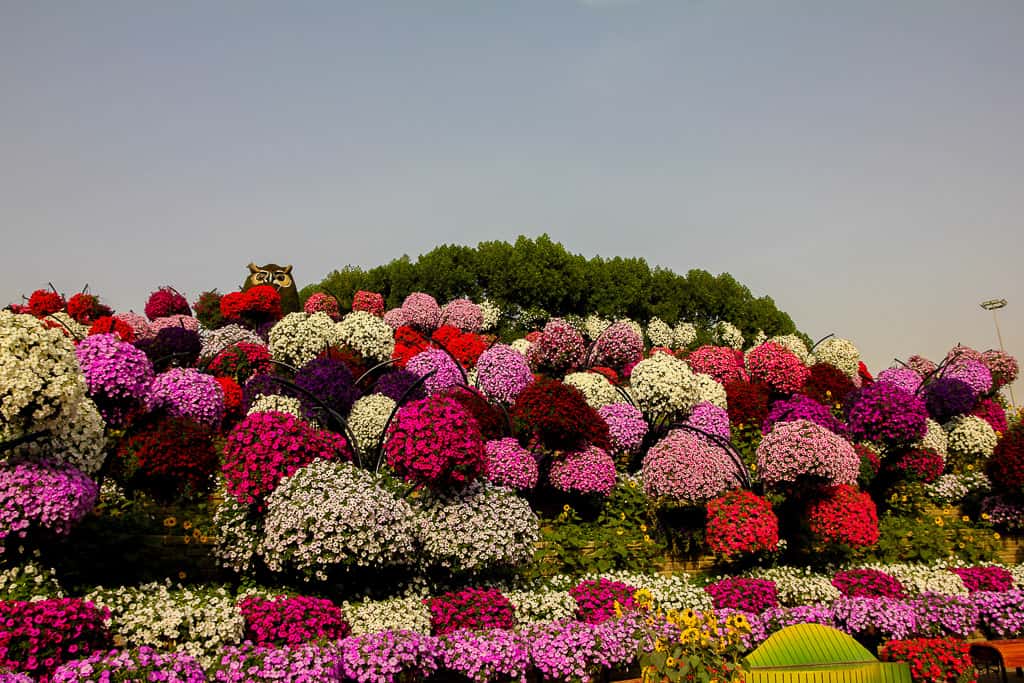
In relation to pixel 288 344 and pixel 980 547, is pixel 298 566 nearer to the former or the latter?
pixel 288 344

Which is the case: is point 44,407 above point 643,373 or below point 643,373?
below

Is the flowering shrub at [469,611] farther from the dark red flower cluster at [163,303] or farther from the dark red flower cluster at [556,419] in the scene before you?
the dark red flower cluster at [163,303]

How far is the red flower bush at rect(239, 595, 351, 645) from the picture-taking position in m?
9.02

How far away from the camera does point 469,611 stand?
10477mm

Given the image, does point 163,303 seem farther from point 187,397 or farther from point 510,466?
point 510,466

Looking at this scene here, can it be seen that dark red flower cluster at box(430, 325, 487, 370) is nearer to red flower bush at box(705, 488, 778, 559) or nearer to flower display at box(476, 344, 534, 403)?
flower display at box(476, 344, 534, 403)

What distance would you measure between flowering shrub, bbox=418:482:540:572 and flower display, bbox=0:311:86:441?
4.92m

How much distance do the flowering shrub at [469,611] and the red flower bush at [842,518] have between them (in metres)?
6.40

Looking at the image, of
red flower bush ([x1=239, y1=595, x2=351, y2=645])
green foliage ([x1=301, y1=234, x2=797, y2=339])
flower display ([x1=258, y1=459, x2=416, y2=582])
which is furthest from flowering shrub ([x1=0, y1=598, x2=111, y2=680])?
green foliage ([x1=301, y1=234, x2=797, y2=339])

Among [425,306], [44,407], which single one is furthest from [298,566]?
[425,306]

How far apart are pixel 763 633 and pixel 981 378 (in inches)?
654

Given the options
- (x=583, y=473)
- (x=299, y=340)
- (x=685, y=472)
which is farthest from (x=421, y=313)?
(x=685, y=472)

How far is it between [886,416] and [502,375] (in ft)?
28.0

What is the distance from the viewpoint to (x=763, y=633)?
11.3 m
